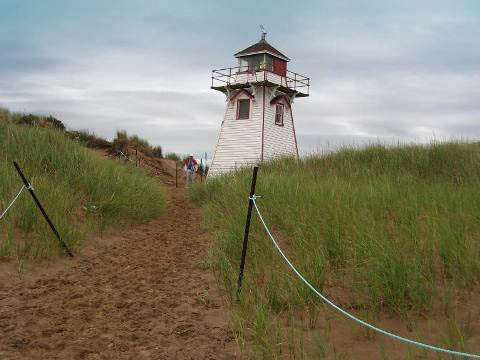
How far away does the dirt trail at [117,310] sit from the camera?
5.03m

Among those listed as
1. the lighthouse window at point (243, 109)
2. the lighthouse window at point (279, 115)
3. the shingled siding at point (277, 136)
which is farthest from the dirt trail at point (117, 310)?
the lighthouse window at point (279, 115)

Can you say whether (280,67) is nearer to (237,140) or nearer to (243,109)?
(243,109)

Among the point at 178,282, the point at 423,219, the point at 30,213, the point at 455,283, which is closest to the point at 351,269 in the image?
the point at 455,283

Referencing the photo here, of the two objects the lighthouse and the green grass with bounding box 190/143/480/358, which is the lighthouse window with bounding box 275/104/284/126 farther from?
the green grass with bounding box 190/143/480/358

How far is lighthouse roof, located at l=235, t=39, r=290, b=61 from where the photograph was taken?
83.4 feet

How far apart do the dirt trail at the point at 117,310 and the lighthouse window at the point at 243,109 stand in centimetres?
1736

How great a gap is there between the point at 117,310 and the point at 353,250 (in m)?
3.26

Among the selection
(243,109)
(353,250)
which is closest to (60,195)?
(353,250)

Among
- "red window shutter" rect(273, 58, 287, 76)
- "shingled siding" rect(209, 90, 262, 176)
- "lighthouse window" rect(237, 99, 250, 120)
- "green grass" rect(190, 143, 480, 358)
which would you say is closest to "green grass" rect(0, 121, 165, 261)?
"green grass" rect(190, 143, 480, 358)

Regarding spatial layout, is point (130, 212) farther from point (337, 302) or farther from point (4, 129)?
point (337, 302)

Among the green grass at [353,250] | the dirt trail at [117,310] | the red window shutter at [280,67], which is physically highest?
the red window shutter at [280,67]

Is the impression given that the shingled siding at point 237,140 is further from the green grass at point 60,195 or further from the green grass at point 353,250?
the green grass at point 353,250

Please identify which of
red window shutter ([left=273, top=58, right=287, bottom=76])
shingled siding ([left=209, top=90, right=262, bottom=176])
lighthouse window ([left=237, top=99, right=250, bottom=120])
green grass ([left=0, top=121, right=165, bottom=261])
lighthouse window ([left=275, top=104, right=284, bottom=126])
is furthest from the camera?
lighthouse window ([left=275, top=104, right=284, bottom=126])

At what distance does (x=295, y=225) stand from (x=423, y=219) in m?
2.05
